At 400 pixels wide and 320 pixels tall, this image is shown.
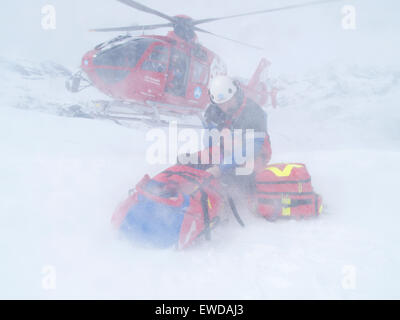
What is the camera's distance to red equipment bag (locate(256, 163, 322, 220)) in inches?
69.5

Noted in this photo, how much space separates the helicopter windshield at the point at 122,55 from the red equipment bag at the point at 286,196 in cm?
299

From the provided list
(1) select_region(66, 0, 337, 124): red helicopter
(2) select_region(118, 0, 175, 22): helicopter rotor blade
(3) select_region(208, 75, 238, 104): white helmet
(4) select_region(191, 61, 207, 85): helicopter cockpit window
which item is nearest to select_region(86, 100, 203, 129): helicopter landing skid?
(1) select_region(66, 0, 337, 124): red helicopter

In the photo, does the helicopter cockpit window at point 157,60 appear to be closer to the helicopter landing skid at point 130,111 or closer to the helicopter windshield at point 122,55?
the helicopter windshield at point 122,55

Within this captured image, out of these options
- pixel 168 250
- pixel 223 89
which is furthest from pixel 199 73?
pixel 168 250

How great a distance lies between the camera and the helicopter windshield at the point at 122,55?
142 inches

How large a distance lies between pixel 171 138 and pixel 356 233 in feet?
9.87

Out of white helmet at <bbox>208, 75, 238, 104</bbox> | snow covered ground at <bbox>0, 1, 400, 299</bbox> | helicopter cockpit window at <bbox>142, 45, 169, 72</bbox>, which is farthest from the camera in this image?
helicopter cockpit window at <bbox>142, 45, 169, 72</bbox>

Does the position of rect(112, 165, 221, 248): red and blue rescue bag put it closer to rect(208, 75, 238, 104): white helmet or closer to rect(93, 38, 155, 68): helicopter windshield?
rect(208, 75, 238, 104): white helmet

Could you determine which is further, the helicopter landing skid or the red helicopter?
the helicopter landing skid

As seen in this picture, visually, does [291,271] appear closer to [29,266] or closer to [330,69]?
[29,266]

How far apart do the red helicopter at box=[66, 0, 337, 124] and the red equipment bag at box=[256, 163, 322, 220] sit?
2657 millimetres

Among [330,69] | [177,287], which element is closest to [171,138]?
[177,287]
